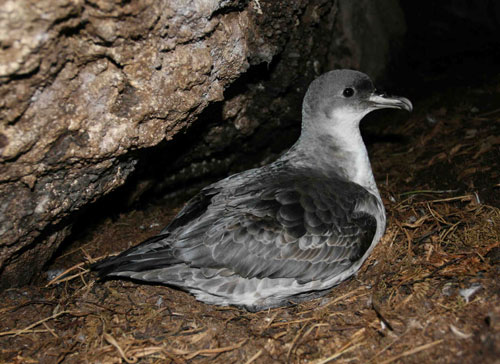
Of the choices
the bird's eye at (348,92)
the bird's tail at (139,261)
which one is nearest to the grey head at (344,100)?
the bird's eye at (348,92)

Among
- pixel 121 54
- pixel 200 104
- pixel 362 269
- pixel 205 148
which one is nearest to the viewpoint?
pixel 121 54

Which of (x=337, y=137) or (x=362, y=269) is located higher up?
(x=337, y=137)

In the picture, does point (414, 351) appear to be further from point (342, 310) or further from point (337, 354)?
point (342, 310)

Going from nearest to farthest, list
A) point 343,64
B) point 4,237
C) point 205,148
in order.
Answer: point 4,237 < point 205,148 < point 343,64

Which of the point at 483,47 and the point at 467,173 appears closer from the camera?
the point at 467,173

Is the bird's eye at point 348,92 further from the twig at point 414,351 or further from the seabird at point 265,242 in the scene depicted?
the twig at point 414,351

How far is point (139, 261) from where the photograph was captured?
11.9ft

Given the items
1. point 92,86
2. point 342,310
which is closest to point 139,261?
point 92,86

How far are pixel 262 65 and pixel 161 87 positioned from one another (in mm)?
1965

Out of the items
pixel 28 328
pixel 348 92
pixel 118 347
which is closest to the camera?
pixel 118 347

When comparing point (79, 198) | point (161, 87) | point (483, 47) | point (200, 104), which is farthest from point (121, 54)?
point (483, 47)

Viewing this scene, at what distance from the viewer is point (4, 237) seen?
3396 millimetres

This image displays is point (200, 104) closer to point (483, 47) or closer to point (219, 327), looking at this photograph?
point (219, 327)

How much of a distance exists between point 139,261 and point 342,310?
63.5 inches
